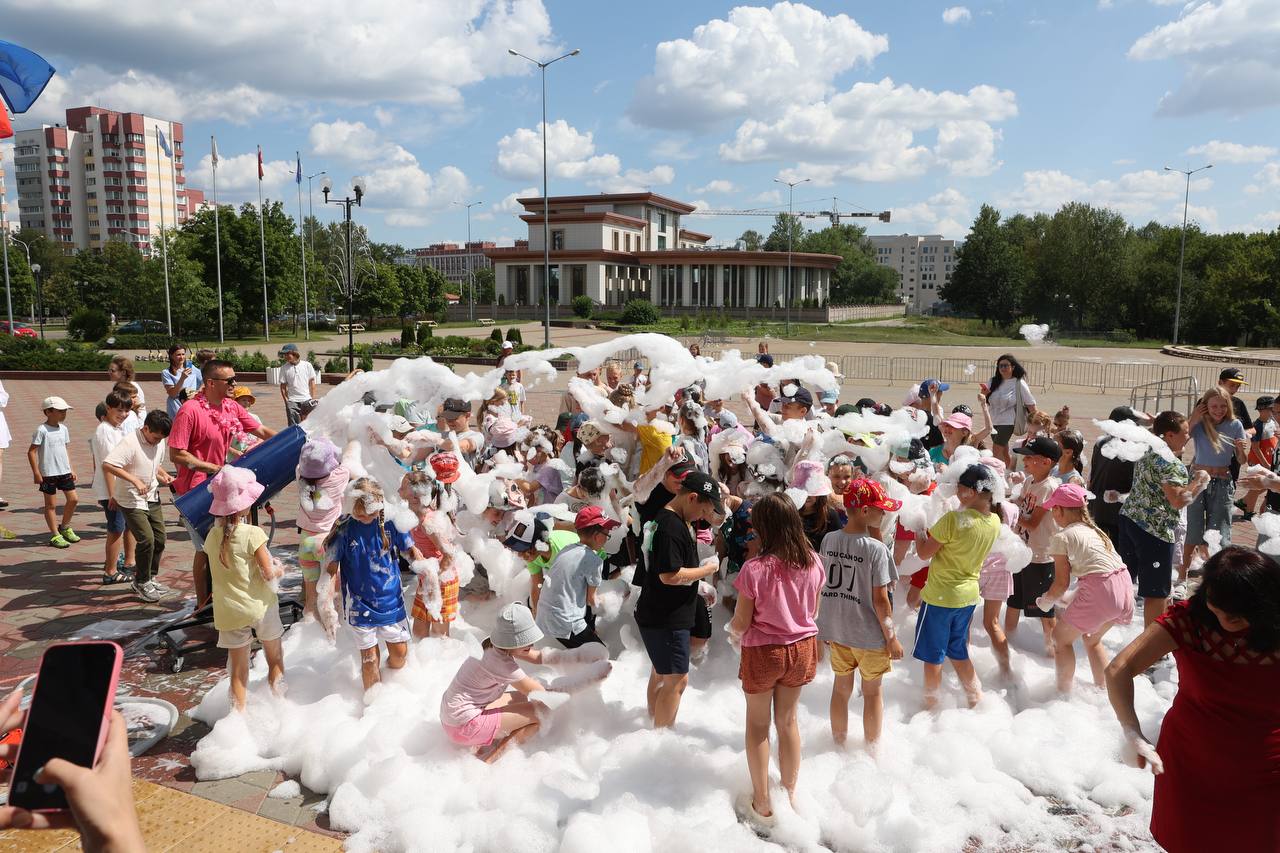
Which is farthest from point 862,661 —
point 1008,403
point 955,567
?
point 1008,403

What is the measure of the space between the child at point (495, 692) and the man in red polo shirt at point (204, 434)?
9.13ft

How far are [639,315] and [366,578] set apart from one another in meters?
49.4

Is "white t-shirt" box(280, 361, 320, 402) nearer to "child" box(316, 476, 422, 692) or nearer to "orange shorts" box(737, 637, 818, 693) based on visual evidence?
"child" box(316, 476, 422, 692)

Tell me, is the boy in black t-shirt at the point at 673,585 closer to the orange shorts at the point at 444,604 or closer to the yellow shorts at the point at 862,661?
the yellow shorts at the point at 862,661

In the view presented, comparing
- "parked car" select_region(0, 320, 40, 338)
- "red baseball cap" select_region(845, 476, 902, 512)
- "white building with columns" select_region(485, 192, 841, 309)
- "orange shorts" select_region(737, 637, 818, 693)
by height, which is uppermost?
"white building with columns" select_region(485, 192, 841, 309)

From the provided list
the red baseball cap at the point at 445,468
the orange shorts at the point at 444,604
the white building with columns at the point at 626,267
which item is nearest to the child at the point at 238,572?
the orange shorts at the point at 444,604

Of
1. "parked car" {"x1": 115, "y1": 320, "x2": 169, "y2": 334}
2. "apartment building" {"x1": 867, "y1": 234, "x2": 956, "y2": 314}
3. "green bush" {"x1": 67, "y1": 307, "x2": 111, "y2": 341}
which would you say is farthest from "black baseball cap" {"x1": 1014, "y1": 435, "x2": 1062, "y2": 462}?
"apartment building" {"x1": 867, "y1": 234, "x2": 956, "y2": 314}

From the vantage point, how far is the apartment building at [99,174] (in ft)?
359

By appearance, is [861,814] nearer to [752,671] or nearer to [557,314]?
[752,671]

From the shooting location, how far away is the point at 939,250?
188 meters

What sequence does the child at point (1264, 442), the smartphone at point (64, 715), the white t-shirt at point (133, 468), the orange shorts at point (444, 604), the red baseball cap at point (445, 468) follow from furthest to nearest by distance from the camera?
the child at point (1264, 442), the white t-shirt at point (133, 468), the red baseball cap at point (445, 468), the orange shorts at point (444, 604), the smartphone at point (64, 715)

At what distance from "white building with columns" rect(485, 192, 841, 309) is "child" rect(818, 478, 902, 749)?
6325 centimetres

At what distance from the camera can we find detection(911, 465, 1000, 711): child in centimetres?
486

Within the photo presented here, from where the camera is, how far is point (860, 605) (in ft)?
14.7
